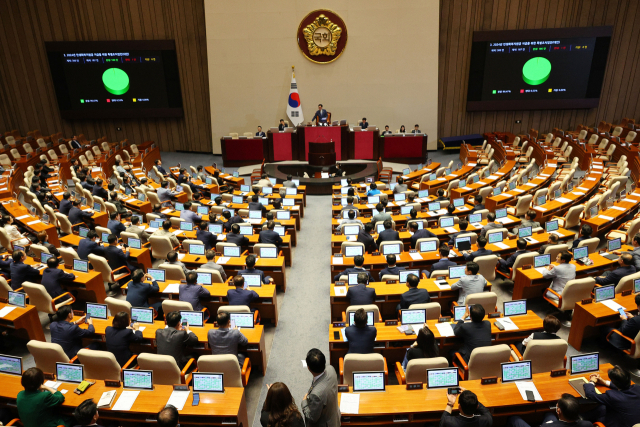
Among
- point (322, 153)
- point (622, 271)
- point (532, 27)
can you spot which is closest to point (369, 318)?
point (622, 271)

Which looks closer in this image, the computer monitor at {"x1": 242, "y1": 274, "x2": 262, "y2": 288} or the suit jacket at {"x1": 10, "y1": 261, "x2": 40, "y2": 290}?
the computer monitor at {"x1": 242, "y1": 274, "x2": 262, "y2": 288}

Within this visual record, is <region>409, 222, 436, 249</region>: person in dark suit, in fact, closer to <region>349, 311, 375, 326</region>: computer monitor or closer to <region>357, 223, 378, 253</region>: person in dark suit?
<region>357, 223, 378, 253</region>: person in dark suit

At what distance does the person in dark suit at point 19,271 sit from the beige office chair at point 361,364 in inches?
214

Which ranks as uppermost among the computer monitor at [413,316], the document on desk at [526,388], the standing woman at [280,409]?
the standing woman at [280,409]

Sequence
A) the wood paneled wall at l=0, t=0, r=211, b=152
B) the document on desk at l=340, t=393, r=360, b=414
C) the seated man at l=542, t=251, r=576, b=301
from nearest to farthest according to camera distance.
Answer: the document on desk at l=340, t=393, r=360, b=414
the seated man at l=542, t=251, r=576, b=301
the wood paneled wall at l=0, t=0, r=211, b=152

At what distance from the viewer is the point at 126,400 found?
419cm

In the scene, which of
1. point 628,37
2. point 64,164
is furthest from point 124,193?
point 628,37

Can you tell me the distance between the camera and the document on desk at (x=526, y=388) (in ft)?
13.4

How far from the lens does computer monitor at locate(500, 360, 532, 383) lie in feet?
13.9

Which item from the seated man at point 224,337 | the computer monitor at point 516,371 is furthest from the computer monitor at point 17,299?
the computer monitor at point 516,371

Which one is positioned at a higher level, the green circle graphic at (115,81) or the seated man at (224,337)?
the green circle graphic at (115,81)

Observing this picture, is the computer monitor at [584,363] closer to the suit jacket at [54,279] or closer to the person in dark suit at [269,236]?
the person in dark suit at [269,236]

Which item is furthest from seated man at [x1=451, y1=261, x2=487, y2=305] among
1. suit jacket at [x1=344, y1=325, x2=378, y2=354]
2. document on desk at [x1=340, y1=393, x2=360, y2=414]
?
document on desk at [x1=340, y1=393, x2=360, y2=414]

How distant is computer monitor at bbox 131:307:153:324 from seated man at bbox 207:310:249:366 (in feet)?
3.63
